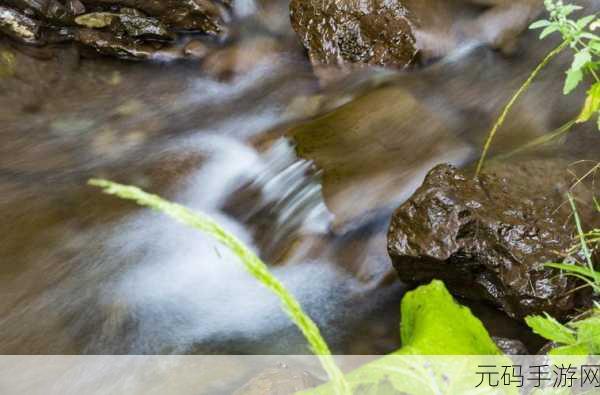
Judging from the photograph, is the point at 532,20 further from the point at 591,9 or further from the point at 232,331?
the point at 232,331

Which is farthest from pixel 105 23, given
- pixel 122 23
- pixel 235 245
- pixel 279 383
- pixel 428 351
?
pixel 235 245

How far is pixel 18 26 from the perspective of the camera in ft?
18.8

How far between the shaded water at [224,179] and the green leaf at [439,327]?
84cm

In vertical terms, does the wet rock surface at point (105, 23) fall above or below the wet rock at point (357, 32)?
above

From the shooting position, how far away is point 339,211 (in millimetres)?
3865

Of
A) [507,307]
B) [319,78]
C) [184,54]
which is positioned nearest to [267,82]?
[319,78]

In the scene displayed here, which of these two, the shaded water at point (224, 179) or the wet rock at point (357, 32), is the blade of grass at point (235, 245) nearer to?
the shaded water at point (224, 179)

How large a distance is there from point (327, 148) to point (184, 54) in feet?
7.70

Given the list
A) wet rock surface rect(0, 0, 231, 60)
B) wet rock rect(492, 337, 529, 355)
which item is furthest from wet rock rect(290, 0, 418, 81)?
wet rock rect(492, 337, 529, 355)

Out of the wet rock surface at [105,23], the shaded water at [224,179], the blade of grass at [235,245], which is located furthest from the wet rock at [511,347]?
the wet rock surface at [105,23]

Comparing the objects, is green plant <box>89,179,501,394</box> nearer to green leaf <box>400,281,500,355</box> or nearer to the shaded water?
green leaf <box>400,281,500,355</box>

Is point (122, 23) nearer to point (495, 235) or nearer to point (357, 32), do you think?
point (357, 32)

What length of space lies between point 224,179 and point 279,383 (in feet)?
7.92

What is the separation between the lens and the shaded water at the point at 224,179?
3.50m
